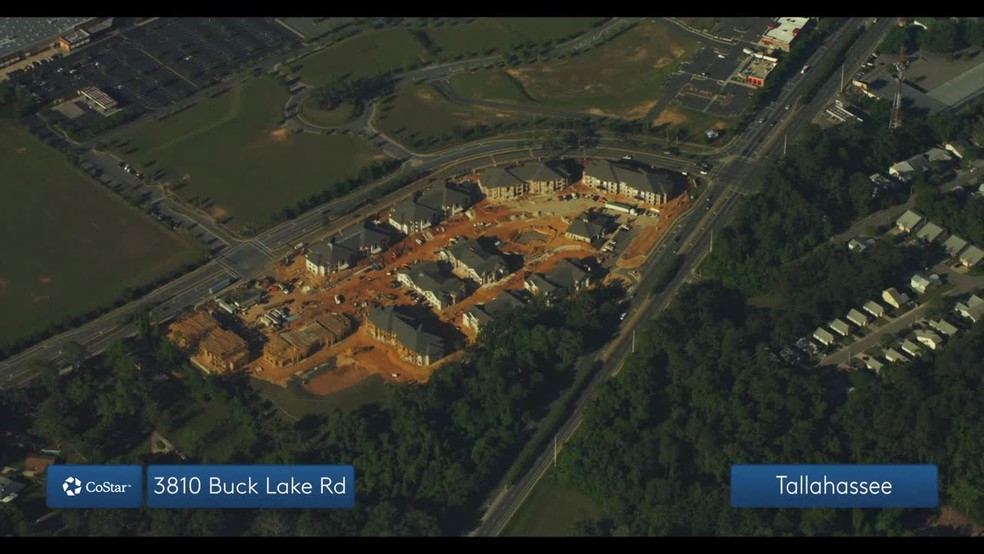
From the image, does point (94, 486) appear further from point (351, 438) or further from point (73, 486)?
point (351, 438)

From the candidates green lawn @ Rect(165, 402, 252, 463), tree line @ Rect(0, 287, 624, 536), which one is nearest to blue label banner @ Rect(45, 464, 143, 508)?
tree line @ Rect(0, 287, 624, 536)

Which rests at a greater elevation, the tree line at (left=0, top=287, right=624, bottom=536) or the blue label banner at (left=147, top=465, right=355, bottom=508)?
the blue label banner at (left=147, top=465, right=355, bottom=508)

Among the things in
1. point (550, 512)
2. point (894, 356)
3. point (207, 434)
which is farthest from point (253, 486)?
point (894, 356)

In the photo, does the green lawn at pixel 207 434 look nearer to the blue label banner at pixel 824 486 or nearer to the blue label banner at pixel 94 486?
the blue label banner at pixel 94 486

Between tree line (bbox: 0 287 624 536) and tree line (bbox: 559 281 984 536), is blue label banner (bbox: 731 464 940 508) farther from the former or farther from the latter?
tree line (bbox: 0 287 624 536)
